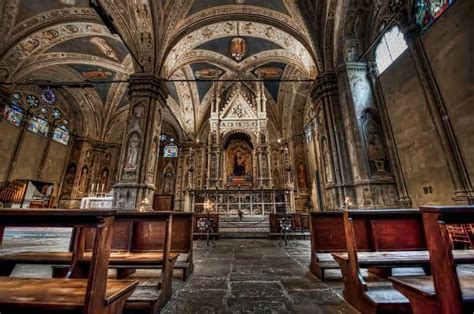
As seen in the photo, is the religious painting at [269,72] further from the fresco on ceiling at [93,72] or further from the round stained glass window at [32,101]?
the round stained glass window at [32,101]

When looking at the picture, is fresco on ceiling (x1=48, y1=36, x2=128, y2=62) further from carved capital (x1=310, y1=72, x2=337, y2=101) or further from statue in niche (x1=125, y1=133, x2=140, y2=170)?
carved capital (x1=310, y1=72, x2=337, y2=101)

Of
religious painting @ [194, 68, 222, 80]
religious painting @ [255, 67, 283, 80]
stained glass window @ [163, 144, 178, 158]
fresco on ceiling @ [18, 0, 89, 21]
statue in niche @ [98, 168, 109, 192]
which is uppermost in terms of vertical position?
religious painting @ [255, 67, 283, 80]

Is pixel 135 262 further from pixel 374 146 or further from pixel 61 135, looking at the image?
pixel 61 135

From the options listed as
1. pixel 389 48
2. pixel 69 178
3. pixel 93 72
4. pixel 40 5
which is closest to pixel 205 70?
pixel 93 72

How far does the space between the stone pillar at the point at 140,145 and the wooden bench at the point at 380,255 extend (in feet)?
19.8

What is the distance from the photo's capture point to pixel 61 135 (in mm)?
16141

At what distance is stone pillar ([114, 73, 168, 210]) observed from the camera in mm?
7219

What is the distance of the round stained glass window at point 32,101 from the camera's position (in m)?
14.2

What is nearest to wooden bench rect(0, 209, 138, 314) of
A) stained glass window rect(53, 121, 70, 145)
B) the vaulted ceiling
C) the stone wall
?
the vaulted ceiling

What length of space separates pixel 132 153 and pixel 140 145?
42cm

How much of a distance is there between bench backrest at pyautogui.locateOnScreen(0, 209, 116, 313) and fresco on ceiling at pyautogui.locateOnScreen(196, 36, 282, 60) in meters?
12.3

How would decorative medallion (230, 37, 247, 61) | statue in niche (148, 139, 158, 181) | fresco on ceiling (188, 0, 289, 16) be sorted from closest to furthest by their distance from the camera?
statue in niche (148, 139, 158, 181) → fresco on ceiling (188, 0, 289, 16) → decorative medallion (230, 37, 247, 61)

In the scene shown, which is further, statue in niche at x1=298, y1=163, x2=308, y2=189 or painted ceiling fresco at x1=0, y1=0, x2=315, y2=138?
statue in niche at x1=298, y1=163, x2=308, y2=189

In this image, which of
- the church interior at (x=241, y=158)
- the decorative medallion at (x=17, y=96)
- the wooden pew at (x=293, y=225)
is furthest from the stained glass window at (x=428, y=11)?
the decorative medallion at (x=17, y=96)
